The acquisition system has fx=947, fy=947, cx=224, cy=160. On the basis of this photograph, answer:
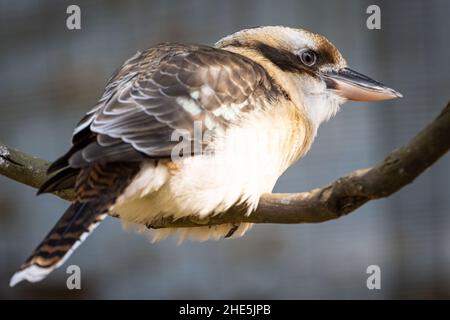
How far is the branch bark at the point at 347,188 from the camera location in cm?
170

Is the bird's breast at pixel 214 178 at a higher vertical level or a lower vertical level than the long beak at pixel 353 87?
lower

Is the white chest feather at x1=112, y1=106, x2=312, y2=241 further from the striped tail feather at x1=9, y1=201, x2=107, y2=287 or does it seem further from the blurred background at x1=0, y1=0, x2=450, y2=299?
the blurred background at x1=0, y1=0, x2=450, y2=299

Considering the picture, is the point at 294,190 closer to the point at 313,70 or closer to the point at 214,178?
the point at 313,70

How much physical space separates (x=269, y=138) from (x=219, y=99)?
18cm

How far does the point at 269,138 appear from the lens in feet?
7.63

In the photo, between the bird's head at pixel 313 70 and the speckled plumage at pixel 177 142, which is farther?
the bird's head at pixel 313 70

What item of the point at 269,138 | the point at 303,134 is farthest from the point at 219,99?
the point at 303,134

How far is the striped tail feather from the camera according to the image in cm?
197

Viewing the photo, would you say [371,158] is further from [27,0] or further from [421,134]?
[421,134]

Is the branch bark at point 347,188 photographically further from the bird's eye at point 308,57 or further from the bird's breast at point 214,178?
the bird's eye at point 308,57

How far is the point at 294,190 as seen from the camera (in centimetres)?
380

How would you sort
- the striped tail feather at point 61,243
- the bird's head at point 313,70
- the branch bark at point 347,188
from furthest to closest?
the bird's head at point 313,70
the striped tail feather at point 61,243
the branch bark at point 347,188

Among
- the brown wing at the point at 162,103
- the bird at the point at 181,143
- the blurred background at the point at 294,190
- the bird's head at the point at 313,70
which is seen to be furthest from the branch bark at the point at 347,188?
the blurred background at the point at 294,190

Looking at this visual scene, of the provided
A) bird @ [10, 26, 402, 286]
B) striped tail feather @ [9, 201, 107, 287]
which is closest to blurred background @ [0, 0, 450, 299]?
bird @ [10, 26, 402, 286]
